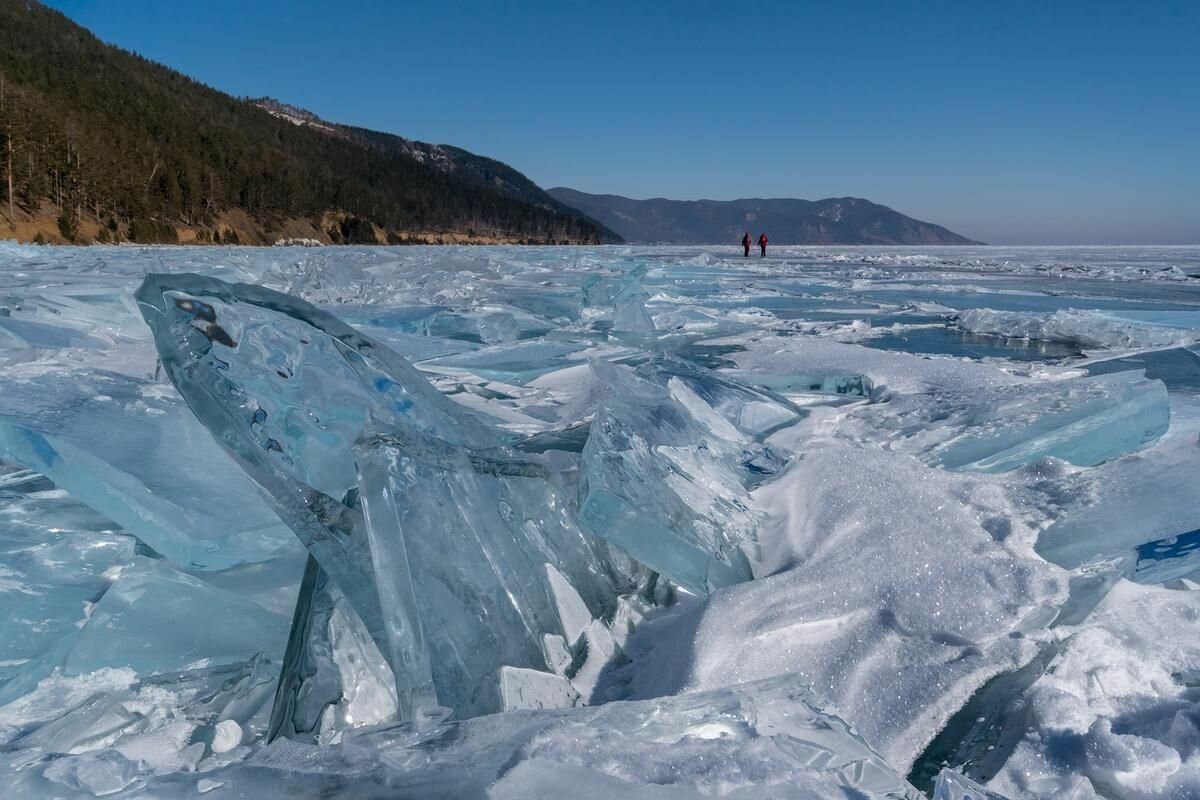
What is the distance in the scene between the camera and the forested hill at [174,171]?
28.6 metres

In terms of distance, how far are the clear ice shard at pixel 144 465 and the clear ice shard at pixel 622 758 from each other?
28.9 inches

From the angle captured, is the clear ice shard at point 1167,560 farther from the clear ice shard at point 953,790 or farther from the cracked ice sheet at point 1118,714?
the clear ice shard at point 953,790

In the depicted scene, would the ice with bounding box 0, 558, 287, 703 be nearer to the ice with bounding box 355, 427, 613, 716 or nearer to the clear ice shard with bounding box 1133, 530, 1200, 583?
the ice with bounding box 355, 427, 613, 716

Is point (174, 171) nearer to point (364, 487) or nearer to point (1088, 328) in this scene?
point (1088, 328)

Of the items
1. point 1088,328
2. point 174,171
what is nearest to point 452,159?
point 174,171

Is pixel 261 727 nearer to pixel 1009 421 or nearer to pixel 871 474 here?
pixel 871 474

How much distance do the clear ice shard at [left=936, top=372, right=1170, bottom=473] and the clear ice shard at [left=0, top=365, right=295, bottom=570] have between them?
1764mm

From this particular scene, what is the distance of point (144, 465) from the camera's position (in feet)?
5.54

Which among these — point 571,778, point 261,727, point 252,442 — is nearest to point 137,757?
point 261,727

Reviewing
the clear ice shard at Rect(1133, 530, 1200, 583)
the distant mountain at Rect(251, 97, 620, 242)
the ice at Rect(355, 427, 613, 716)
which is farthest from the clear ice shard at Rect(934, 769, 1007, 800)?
the distant mountain at Rect(251, 97, 620, 242)

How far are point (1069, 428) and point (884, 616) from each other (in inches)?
46.7

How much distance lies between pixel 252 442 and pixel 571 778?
0.67 m

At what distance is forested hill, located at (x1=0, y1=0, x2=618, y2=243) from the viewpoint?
93.7ft

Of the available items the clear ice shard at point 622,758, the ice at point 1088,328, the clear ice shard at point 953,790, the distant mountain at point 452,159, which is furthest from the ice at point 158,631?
the distant mountain at point 452,159
